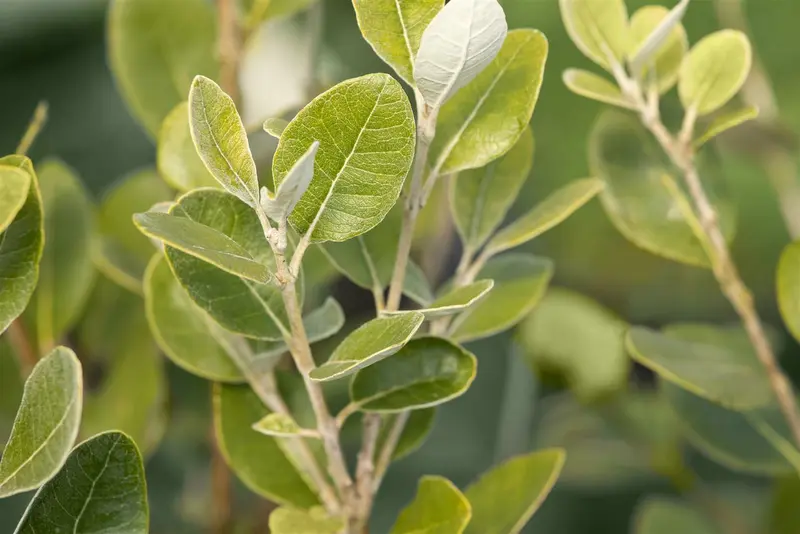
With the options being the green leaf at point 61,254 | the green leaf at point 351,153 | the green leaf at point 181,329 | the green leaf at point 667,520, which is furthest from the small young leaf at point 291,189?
the green leaf at point 667,520

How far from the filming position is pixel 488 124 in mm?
311

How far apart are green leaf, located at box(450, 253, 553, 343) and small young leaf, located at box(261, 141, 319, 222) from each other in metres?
0.13

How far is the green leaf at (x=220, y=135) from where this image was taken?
0.24 meters

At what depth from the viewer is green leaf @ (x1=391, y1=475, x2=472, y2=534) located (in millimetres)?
297

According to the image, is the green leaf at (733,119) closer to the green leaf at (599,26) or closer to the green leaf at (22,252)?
the green leaf at (599,26)

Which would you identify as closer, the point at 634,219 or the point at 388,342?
the point at 388,342

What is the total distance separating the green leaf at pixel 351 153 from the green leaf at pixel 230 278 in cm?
3

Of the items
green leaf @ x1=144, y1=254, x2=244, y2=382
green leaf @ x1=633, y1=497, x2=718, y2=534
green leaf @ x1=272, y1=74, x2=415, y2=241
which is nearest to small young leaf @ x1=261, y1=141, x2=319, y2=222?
green leaf @ x1=272, y1=74, x2=415, y2=241

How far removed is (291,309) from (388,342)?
0.04 meters

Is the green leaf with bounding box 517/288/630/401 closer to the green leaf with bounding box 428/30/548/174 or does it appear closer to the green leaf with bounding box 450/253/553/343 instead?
A: the green leaf with bounding box 450/253/553/343

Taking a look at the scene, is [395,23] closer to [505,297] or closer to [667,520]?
[505,297]

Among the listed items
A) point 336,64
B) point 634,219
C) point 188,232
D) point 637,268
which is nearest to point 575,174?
point 637,268

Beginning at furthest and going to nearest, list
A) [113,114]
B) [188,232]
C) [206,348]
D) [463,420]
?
[113,114] < [463,420] < [206,348] < [188,232]

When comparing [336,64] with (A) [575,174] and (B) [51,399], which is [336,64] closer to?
(A) [575,174]
